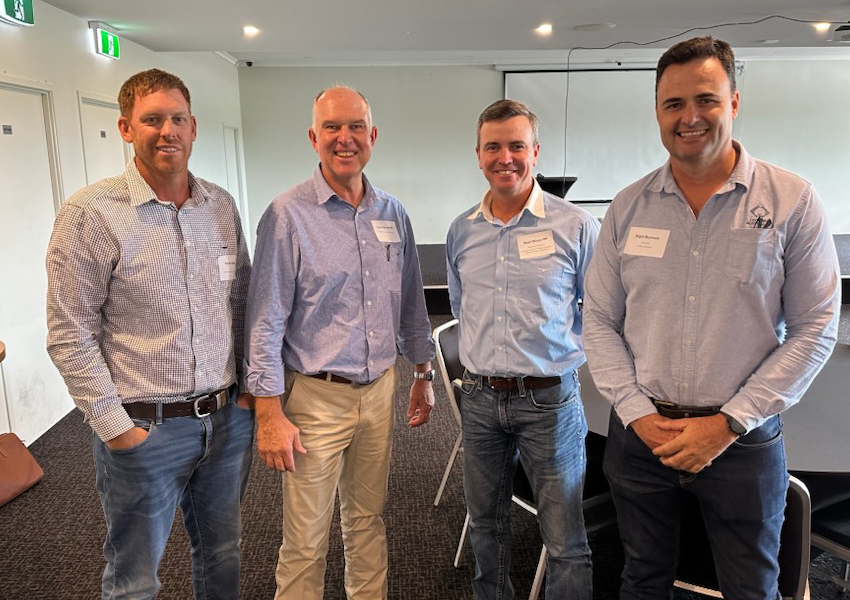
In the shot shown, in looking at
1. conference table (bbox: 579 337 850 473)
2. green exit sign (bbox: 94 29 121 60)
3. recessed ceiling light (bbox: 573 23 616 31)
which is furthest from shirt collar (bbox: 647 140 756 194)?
green exit sign (bbox: 94 29 121 60)

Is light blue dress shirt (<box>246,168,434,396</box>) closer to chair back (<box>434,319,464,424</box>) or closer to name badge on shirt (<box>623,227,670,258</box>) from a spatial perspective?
chair back (<box>434,319,464,424</box>)

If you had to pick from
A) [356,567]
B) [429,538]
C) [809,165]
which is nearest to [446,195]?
[809,165]

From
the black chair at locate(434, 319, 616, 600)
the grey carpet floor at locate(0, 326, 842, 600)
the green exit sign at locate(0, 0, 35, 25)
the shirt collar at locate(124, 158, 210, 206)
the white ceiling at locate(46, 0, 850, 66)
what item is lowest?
the grey carpet floor at locate(0, 326, 842, 600)

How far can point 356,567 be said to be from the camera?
1.90 m

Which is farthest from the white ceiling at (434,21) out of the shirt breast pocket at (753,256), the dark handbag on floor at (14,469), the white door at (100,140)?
the shirt breast pocket at (753,256)

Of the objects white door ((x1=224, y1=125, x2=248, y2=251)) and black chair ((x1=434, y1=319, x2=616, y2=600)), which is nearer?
black chair ((x1=434, y1=319, x2=616, y2=600))

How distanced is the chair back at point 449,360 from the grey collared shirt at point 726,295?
2.44 ft

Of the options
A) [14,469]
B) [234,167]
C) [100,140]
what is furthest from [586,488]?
[234,167]

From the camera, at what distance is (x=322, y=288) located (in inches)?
66.6

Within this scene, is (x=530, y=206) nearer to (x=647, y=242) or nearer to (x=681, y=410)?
(x=647, y=242)

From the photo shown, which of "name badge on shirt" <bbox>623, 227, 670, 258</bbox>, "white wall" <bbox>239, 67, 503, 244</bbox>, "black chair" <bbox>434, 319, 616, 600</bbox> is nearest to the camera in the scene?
"name badge on shirt" <bbox>623, 227, 670, 258</bbox>

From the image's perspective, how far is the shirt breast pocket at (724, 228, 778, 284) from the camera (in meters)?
1.28

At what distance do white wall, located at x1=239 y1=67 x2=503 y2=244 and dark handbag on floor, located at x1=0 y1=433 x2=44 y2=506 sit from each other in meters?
5.95

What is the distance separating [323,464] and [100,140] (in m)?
3.86
